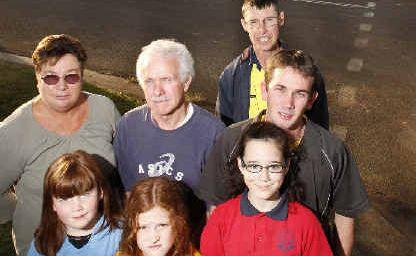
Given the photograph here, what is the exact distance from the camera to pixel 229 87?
14.9 feet

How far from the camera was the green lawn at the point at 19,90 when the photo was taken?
722 centimetres

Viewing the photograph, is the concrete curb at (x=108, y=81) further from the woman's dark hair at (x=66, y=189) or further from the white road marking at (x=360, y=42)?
the white road marking at (x=360, y=42)

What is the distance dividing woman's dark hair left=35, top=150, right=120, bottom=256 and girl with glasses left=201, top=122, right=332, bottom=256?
71 cm

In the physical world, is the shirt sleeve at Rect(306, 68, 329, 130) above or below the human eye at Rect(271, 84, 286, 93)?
below

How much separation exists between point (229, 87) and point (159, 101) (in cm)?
127

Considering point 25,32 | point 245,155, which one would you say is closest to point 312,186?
point 245,155

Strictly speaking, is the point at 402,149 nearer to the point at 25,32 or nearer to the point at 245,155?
the point at 245,155

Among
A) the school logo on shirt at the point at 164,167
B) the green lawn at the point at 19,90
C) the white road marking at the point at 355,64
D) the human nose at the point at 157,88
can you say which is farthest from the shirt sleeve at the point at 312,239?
the white road marking at the point at 355,64

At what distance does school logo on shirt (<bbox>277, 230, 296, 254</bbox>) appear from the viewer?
9.96ft

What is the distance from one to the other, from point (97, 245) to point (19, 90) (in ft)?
16.1

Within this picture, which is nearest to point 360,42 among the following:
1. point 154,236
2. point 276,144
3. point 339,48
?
point 339,48

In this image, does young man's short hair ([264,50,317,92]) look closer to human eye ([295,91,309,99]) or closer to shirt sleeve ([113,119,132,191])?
human eye ([295,91,309,99])

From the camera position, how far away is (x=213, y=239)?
316 cm

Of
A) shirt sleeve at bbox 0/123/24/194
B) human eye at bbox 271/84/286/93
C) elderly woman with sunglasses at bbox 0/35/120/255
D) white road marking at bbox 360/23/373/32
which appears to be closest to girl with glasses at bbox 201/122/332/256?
human eye at bbox 271/84/286/93
